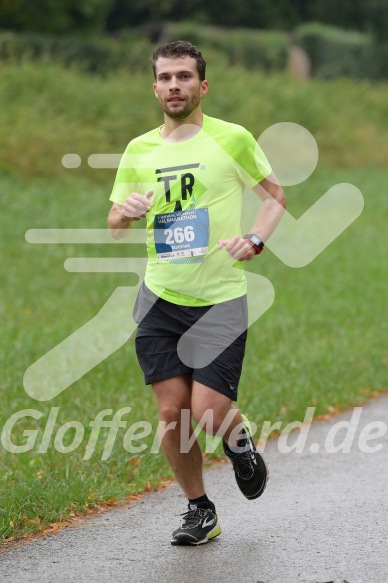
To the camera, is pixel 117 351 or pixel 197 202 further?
pixel 117 351

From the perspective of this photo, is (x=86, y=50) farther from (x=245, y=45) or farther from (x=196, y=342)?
(x=196, y=342)

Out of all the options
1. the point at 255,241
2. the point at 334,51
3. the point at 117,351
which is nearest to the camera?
the point at 255,241

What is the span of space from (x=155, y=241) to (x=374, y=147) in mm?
26191

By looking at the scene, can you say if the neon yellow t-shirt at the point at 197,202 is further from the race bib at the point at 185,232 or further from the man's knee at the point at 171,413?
the man's knee at the point at 171,413

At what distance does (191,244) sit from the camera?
5.26 m

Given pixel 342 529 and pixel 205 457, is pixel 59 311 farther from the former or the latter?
pixel 342 529

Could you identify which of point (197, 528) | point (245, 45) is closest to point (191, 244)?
point (197, 528)

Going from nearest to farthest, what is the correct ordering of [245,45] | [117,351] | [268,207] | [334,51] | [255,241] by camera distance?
[255,241], [268,207], [117,351], [245,45], [334,51]

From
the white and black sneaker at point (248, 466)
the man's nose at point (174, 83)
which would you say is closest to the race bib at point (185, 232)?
the man's nose at point (174, 83)

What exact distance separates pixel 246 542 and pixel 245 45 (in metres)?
39.3

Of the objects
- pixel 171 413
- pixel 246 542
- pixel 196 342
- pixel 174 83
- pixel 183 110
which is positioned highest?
pixel 174 83

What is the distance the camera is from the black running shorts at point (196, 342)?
209 inches

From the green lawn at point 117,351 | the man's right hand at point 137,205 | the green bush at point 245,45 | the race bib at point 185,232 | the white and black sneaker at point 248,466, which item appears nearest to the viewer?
the man's right hand at point 137,205

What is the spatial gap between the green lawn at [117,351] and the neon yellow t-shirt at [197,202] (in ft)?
4.73
